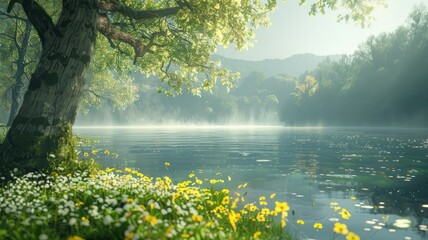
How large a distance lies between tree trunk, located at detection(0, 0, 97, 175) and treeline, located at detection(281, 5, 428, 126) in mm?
91171

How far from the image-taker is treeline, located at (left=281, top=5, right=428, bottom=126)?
91562mm

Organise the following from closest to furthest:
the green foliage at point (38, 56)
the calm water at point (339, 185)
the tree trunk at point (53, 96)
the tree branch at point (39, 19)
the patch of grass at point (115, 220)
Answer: the patch of grass at point (115, 220), the calm water at point (339, 185), the tree trunk at point (53, 96), the tree branch at point (39, 19), the green foliage at point (38, 56)

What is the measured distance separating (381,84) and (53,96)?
348 ft

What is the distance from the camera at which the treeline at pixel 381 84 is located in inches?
3605

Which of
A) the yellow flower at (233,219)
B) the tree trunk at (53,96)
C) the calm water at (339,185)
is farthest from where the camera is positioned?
the tree trunk at (53,96)

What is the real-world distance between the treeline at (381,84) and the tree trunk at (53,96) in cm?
9117

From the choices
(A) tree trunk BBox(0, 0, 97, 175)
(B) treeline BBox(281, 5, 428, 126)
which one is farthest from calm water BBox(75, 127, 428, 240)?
(B) treeline BBox(281, 5, 428, 126)

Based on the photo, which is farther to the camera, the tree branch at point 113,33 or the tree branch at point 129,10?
the tree branch at point 113,33

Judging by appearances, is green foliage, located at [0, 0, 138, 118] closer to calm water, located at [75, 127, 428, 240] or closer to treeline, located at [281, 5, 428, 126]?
calm water, located at [75, 127, 428, 240]

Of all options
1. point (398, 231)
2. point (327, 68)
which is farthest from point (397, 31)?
point (398, 231)

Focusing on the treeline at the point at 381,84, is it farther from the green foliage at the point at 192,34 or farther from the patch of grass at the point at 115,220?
the patch of grass at the point at 115,220

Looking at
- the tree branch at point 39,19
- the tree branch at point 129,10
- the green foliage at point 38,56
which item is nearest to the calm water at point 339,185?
the green foliage at point 38,56

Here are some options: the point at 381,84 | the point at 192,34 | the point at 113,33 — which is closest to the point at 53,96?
the point at 113,33

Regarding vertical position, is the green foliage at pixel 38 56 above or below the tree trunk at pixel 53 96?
above
